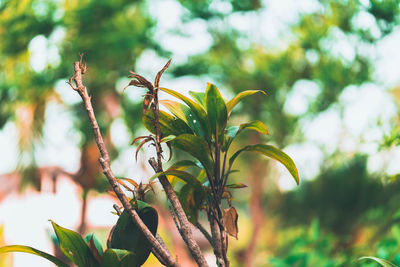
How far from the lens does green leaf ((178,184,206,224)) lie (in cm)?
39

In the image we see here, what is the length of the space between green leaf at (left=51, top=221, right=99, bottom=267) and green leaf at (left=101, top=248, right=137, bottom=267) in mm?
27

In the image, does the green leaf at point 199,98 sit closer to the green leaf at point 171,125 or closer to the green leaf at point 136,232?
the green leaf at point 171,125

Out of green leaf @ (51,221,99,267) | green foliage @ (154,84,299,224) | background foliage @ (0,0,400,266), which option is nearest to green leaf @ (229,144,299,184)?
green foliage @ (154,84,299,224)

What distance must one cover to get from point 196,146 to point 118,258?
0.14 m

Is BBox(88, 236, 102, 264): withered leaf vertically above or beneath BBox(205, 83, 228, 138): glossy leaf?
beneath

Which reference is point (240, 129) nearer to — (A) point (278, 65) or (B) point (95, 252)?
(B) point (95, 252)

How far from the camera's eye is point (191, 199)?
0.40 meters

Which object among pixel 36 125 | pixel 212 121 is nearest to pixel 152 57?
pixel 36 125

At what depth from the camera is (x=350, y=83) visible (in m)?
2.59

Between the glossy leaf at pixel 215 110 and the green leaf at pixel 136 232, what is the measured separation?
0.38 ft

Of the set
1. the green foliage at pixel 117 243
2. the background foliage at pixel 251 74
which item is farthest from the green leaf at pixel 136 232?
the background foliage at pixel 251 74

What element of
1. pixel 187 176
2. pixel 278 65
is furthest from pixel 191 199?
pixel 278 65

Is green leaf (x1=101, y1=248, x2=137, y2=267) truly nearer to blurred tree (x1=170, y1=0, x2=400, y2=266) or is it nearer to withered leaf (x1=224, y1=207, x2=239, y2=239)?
withered leaf (x1=224, y1=207, x2=239, y2=239)

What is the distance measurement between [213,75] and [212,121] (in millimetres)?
3136
